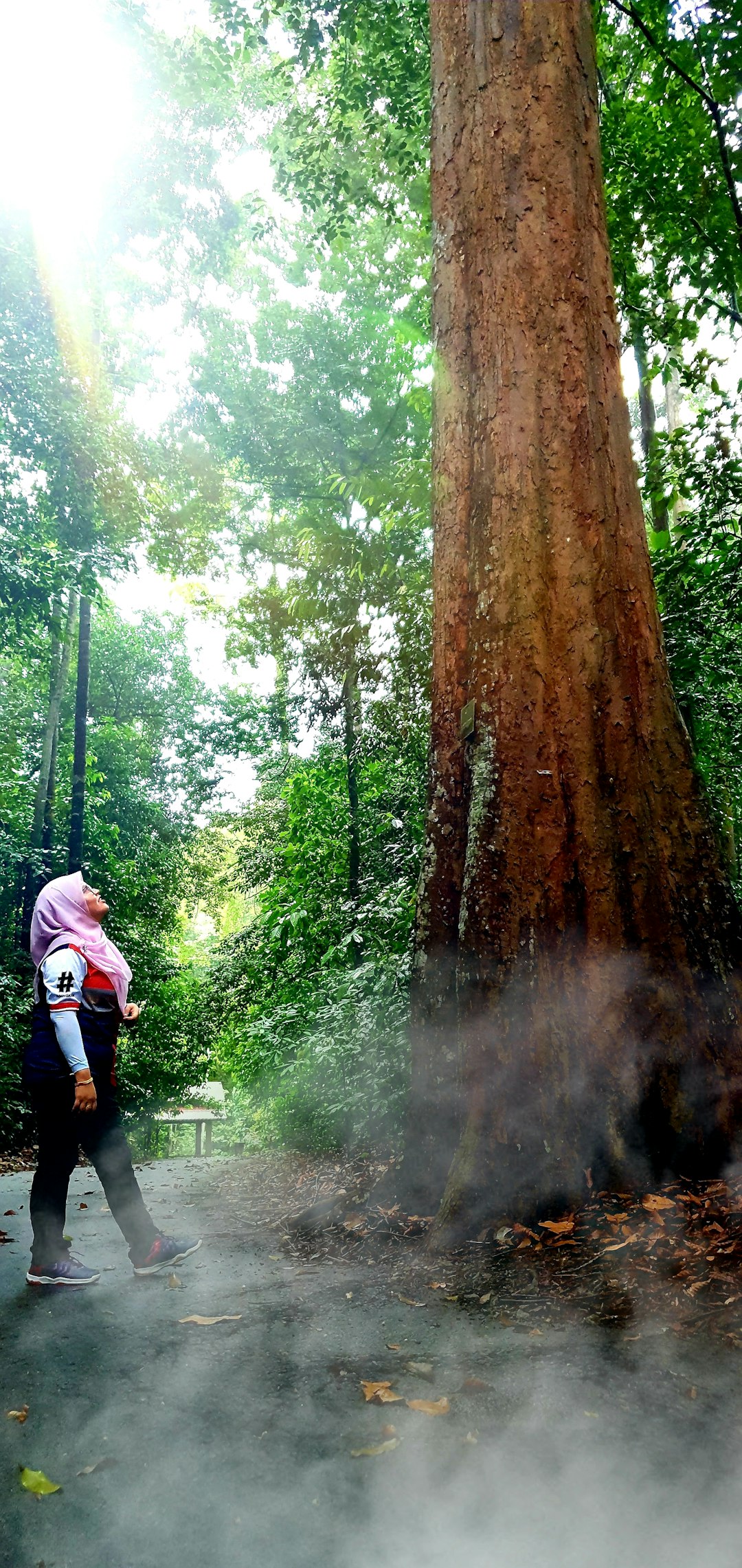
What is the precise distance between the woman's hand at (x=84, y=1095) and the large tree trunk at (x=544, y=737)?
1.55 m

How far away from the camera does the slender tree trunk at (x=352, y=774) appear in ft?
29.6

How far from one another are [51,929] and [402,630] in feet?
17.5

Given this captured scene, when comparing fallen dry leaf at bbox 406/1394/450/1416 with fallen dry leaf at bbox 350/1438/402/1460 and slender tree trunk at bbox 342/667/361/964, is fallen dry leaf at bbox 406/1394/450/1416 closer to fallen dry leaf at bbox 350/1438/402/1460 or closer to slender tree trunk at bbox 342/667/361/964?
fallen dry leaf at bbox 350/1438/402/1460

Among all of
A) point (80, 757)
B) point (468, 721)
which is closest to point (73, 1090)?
point (468, 721)

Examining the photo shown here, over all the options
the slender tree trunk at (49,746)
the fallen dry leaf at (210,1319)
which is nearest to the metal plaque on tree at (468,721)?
the fallen dry leaf at (210,1319)

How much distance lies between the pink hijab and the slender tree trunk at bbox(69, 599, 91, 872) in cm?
1196

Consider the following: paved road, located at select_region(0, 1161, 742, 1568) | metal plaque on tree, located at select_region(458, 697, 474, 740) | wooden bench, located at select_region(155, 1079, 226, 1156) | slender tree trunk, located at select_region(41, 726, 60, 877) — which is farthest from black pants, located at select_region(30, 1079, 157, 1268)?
wooden bench, located at select_region(155, 1079, 226, 1156)

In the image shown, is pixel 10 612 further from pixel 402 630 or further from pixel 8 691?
→ pixel 8 691

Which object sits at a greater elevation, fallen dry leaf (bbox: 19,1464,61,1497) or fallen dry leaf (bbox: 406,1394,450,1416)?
fallen dry leaf (bbox: 406,1394,450,1416)

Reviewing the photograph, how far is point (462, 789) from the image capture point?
171 inches

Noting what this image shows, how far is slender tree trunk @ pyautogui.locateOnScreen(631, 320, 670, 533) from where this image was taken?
7.38 m

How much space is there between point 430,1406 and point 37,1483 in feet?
3.31

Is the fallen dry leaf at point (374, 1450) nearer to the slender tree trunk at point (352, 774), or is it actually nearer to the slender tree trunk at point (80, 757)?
the slender tree trunk at point (352, 774)

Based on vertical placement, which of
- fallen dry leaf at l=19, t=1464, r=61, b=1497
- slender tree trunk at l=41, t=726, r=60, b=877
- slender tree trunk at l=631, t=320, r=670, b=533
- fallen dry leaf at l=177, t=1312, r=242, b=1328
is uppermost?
slender tree trunk at l=631, t=320, r=670, b=533
